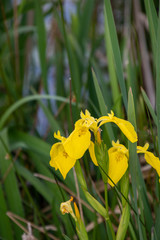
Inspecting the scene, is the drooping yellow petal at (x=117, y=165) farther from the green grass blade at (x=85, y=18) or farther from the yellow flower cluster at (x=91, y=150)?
the green grass blade at (x=85, y=18)

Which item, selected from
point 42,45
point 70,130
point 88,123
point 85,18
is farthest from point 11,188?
point 85,18

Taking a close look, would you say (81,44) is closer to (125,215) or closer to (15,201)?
(15,201)

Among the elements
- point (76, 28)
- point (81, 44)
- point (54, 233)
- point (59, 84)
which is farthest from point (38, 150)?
point (76, 28)

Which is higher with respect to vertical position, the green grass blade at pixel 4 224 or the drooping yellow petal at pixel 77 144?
the drooping yellow petal at pixel 77 144

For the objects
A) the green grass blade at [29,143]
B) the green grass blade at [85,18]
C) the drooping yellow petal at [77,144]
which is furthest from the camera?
the green grass blade at [85,18]

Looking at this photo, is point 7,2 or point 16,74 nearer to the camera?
point 16,74

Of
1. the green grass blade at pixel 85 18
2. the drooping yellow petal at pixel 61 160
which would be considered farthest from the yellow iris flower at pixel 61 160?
the green grass blade at pixel 85 18

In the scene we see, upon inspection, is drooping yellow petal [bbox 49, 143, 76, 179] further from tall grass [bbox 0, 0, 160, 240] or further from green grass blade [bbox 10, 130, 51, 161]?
green grass blade [bbox 10, 130, 51, 161]
